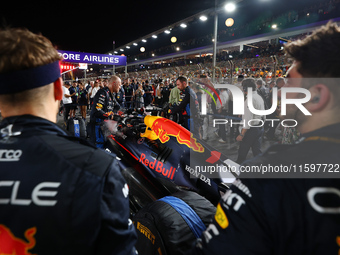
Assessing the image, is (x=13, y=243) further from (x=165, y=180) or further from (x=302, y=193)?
(x=165, y=180)

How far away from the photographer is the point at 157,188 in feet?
8.60

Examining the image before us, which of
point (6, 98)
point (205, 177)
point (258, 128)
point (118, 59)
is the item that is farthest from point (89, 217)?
point (118, 59)

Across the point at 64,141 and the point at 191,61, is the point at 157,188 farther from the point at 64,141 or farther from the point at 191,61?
the point at 191,61

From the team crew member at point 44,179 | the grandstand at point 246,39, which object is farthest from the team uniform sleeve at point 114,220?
the grandstand at point 246,39

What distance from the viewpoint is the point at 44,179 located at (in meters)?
0.83

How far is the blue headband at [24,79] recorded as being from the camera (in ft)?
2.94

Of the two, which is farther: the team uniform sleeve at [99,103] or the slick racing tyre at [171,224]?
the team uniform sleeve at [99,103]

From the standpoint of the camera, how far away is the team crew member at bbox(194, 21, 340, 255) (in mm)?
778

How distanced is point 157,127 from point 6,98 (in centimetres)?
193

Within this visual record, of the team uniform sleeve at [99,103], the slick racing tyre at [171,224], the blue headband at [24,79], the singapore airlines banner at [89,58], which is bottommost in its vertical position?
the slick racing tyre at [171,224]

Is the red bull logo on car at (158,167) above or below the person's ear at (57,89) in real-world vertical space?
below

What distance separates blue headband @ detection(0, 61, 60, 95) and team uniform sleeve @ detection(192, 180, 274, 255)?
2.99ft

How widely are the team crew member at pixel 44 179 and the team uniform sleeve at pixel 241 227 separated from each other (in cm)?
37

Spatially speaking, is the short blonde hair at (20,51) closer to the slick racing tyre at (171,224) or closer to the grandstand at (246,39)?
the slick racing tyre at (171,224)
